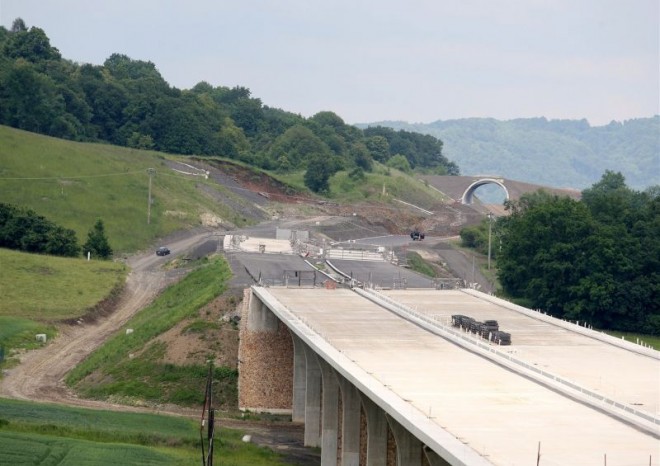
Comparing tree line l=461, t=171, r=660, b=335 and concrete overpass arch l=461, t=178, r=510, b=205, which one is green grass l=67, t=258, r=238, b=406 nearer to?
tree line l=461, t=171, r=660, b=335

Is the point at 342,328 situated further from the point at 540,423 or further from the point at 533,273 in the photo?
the point at 533,273

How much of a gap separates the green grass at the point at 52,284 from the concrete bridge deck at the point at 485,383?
2485 centimetres

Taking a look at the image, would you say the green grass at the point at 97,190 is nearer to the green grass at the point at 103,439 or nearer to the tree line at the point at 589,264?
the tree line at the point at 589,264

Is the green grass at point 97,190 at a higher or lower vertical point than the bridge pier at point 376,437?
higher

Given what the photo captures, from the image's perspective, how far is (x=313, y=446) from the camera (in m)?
54.5

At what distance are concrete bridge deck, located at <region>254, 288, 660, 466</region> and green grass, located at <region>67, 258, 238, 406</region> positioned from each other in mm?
5076

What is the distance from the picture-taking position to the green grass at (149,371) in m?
61.8

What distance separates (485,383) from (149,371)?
27.2 meters

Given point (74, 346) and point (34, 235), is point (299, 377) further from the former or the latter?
point (34, 235)

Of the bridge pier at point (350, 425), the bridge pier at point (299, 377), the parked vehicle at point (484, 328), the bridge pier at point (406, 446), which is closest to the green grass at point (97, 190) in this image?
the bridge pier at point (299, 377)

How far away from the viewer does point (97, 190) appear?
391ft

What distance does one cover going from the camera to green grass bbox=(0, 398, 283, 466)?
151 ft

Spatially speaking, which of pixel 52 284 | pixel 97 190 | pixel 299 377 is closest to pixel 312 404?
pixel 299 377

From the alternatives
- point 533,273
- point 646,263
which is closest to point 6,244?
point 533,273
